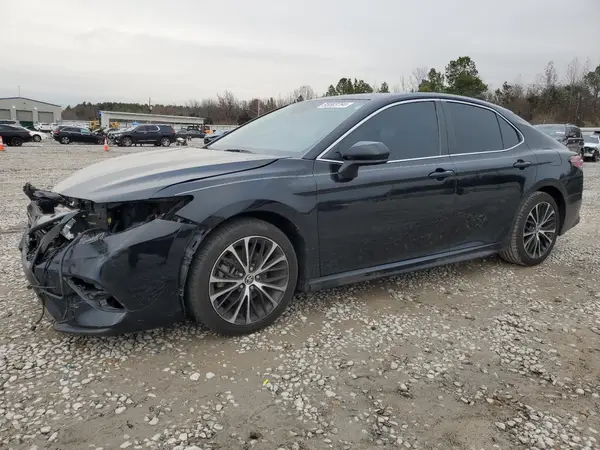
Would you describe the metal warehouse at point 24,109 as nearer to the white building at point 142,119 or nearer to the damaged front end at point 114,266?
the white building at point 142,119

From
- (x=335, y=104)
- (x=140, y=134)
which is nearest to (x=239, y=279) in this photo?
(x=335, y=104)

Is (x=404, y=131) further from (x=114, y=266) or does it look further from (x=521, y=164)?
(x=114, y=266)

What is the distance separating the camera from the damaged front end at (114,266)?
102 inches

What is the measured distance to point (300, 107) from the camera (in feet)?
13.8

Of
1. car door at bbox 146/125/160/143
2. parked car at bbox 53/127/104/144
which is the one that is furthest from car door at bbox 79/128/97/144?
car door at bbox 146/125/160/143

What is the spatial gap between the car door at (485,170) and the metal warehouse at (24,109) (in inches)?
4154

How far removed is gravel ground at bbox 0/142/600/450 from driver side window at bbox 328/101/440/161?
3.90 ft

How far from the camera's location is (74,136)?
111ft

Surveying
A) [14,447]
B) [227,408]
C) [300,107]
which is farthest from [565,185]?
[14,447]

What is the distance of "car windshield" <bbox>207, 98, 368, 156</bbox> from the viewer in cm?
348

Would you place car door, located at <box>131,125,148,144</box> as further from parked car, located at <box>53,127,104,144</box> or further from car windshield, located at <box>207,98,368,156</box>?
car windshield, located at <box>207,98,368,156</box>

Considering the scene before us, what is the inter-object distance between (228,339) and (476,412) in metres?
1.50

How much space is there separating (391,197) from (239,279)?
4.27ft

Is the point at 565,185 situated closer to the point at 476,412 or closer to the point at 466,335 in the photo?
the point at 466,335
